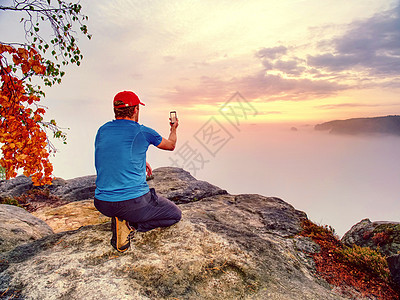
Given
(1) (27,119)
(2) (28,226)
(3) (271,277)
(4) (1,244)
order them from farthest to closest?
(1) (27,119), (2) (28,226), (4) (1,244), (3) (271,277)

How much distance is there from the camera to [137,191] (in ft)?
17.0

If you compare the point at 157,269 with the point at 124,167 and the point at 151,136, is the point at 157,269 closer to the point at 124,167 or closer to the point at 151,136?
the point at 124,167

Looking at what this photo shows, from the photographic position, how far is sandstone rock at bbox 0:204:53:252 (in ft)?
19.2

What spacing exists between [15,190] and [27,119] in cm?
1033

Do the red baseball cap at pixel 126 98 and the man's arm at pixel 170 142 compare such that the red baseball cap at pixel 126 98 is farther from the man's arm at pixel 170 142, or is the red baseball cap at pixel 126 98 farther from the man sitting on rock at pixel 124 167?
the man's arm at pixel 170 142

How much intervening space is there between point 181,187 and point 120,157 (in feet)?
30.8

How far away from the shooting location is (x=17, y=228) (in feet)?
21.6

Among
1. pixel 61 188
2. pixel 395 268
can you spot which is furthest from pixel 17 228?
pixel 61 188

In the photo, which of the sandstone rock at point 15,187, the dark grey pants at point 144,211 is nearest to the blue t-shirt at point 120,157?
the dark grey pants at point 144,211

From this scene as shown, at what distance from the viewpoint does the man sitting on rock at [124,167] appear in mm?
4891

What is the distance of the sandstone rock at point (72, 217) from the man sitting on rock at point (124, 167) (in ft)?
20.4

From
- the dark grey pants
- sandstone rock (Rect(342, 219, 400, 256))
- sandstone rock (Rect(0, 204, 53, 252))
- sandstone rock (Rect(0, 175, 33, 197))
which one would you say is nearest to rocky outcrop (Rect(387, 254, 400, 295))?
sandstone rock (Rect(342, 219, 400, 256))

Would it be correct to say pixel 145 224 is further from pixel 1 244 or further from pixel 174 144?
pixel 1 244

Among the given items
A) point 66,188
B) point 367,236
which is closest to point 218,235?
point 367,236
